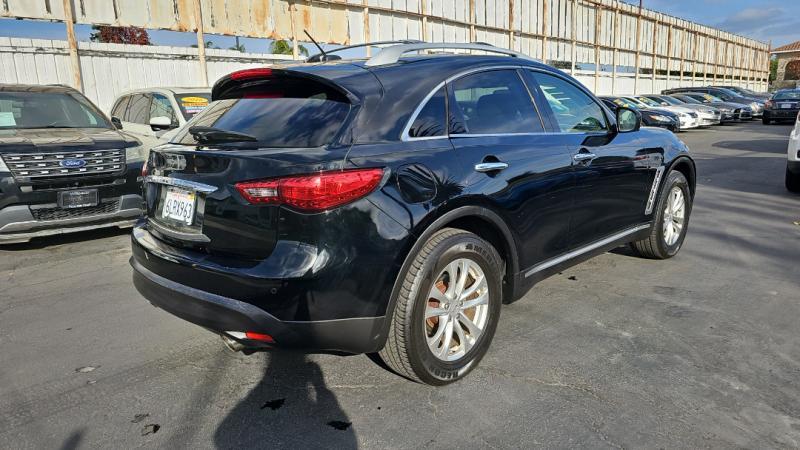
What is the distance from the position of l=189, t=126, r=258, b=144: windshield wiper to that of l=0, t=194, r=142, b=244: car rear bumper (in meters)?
3.33

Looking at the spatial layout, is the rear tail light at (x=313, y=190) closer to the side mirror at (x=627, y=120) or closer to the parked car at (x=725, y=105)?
the side mirror at (x=627, y=120)

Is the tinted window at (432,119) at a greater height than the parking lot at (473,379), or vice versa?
the tinted window at (432,119)

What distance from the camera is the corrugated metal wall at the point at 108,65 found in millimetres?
10922

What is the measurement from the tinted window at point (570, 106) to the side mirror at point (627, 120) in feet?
0.60

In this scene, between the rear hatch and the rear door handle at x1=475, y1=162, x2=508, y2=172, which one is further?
the rear door handle at x1=475, y1=162, x2=508, y2=172

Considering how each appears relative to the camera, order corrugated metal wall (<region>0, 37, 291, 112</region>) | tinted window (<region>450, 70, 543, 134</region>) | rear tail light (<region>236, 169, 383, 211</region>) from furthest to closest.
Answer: corrugated metal wall (<region>0, 37, 291, 112</region>), tinted window (<region>450, 70, 543, 134</region>), rear tail light (<region>236, 169, 383, 211</region>)

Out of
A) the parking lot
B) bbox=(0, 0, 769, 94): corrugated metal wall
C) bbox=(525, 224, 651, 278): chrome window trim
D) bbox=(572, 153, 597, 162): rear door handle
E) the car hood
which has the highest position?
bbox=(0, 0, 769, 94): corrugated metal wall

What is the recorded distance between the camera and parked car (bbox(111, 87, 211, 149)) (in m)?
7.94

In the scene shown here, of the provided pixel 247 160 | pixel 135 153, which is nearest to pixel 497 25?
pixel 135 153

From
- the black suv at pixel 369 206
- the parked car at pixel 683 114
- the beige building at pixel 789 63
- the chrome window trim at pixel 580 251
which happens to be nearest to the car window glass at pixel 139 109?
the black suv at pixel 369 206

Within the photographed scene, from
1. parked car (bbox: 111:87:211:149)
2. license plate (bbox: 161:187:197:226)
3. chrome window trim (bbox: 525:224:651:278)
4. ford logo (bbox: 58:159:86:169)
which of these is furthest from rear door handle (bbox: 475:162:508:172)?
parked car (bbox: 111:87:211:149)

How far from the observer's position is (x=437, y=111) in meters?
2.95

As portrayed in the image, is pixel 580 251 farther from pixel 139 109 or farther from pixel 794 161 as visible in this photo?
pixel 139 109

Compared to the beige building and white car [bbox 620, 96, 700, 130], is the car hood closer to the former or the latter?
white car [bbox 620, 96, 700, 130]
